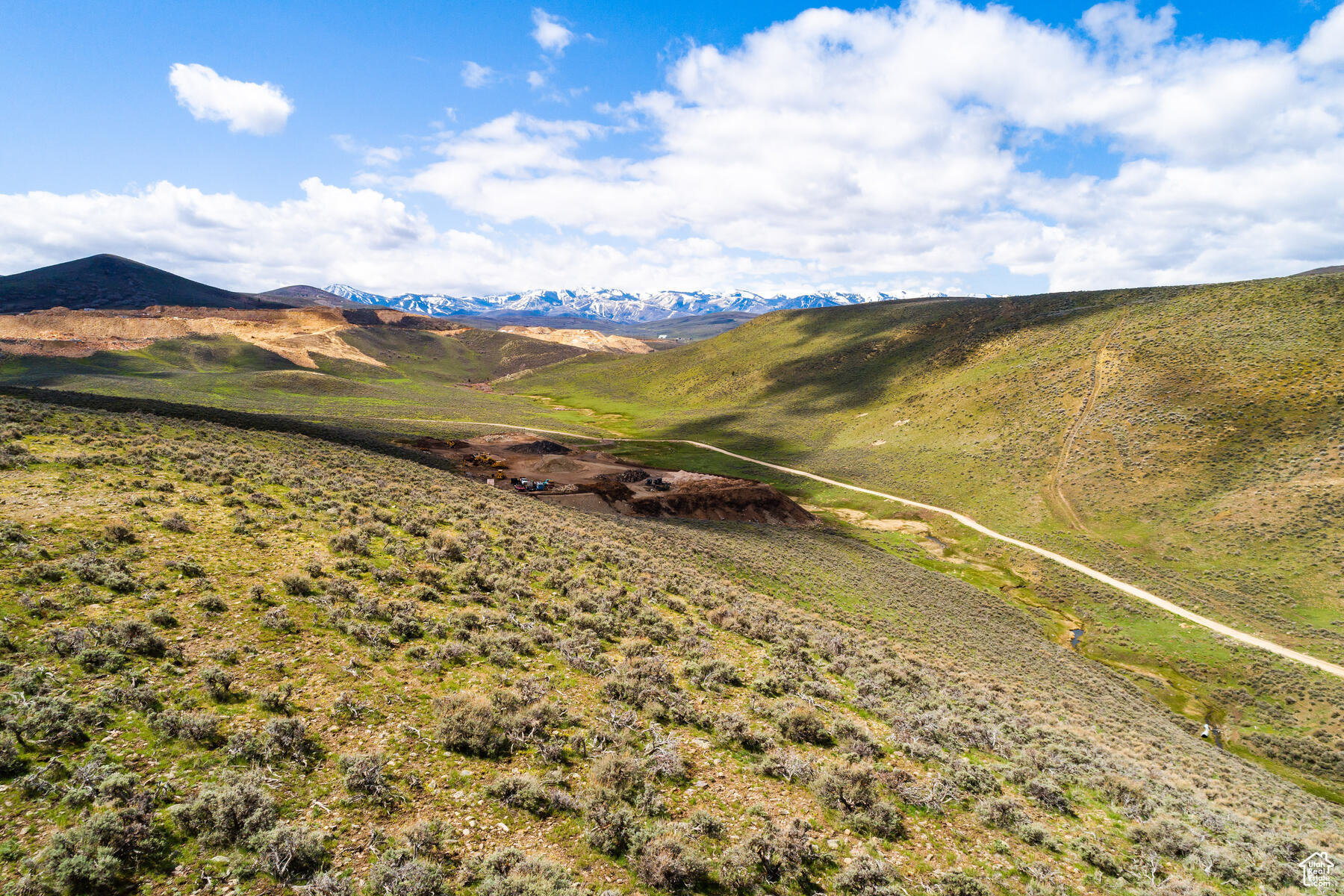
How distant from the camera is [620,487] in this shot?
54.6m

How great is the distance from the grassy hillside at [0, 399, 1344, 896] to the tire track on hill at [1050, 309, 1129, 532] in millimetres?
36456

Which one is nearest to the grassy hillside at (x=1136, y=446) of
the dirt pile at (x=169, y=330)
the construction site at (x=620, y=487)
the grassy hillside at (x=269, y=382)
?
the construction site at (x=620, y=487)

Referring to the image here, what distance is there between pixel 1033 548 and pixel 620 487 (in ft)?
140

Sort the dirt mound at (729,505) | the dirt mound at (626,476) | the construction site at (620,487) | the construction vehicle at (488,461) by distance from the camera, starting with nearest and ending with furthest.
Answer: the construction site at (620,487), the dirt mound at (729,505), the construction vehicle at (488,461), the dirt mound at (626,476)

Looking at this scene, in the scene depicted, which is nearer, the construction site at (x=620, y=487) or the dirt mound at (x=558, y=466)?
the construction site at (x=620, y=487)

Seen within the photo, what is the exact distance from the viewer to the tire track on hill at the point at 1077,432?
5509 cm

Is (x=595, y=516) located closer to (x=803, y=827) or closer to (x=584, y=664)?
(x=584, y=664)

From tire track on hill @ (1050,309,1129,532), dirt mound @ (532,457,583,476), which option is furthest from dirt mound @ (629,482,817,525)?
tire track on hill @ (1050,309,1129,532)

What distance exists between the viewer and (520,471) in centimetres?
6097

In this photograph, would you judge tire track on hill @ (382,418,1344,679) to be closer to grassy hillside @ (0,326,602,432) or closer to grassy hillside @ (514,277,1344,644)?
grassy hillside @ (514,277,1344,644)

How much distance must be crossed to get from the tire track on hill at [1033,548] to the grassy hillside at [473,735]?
17.9 metres

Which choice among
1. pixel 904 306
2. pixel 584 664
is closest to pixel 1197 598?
pixel 584 664

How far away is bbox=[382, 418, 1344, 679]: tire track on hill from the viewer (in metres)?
34.6

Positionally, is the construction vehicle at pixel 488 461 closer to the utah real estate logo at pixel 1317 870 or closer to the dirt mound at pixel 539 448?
the dirt mound at pixel 539 448
